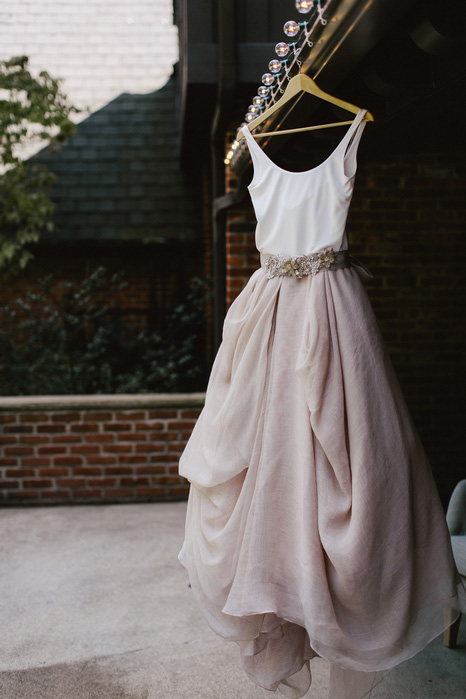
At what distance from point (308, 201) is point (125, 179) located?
4.84 m

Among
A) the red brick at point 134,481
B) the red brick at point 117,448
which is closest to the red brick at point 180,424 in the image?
the red brick at point 117,448

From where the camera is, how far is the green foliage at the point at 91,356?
4.82m

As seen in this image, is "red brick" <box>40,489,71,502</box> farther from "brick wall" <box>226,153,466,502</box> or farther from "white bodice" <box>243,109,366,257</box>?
"white bodice" <box>243,109,366,257</box>

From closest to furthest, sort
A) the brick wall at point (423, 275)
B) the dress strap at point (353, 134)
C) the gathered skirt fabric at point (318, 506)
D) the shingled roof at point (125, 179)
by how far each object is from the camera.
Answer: the gathered skirt fabric at point (318, 506), the dress strap at point (353, 134), the brick wall at point (423, 275), the shingled roof at point (125, 179)

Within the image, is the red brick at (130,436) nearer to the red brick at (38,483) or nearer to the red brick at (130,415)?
the red brick at (130,415)

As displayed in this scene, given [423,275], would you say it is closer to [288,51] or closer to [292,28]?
[288,51]

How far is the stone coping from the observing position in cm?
439

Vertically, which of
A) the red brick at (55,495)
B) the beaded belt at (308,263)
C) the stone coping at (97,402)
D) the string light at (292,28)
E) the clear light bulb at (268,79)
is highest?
the string light at (292,28)

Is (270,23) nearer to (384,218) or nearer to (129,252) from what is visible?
(384,218)

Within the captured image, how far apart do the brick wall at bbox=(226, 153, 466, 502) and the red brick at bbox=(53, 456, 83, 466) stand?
Result: 238 cm

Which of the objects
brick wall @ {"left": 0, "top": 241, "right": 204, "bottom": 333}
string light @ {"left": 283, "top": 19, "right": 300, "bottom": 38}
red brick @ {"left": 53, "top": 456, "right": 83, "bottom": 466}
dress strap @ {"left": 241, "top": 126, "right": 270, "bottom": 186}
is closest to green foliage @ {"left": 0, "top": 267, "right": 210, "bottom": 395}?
red brick @ {"left": 53, "top": 456, "right": 83, "bottom": 466}

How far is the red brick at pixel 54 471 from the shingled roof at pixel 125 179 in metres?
2.74

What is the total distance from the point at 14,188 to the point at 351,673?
5047 millimetres

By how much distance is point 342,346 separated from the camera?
1873 mm
